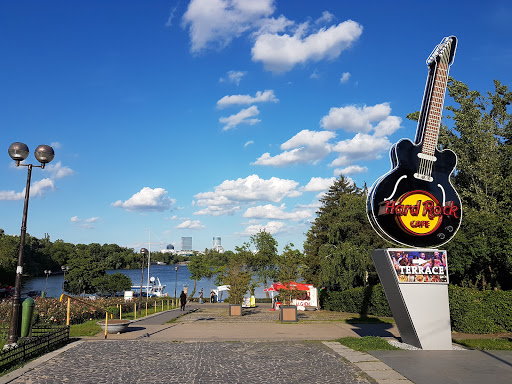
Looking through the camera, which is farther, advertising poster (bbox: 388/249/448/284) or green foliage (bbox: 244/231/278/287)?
green foliage (bbox: 244/231/278/287)

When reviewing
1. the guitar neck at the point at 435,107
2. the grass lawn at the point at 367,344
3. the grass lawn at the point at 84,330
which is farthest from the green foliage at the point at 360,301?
the grass lawn at the point at 84,330

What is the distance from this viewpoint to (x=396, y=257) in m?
14.0

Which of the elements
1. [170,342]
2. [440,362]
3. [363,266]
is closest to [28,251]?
[363,266]

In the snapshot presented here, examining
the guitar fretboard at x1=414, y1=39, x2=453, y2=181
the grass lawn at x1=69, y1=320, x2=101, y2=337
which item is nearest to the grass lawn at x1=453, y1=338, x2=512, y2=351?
the guitar fretboard at x1=414, y1=39, x2=453, y2=181

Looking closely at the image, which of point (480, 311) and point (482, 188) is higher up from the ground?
point (482, 188)

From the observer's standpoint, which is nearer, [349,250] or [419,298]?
[419,298]

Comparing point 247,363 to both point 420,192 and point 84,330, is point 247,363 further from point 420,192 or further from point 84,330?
point 84,330

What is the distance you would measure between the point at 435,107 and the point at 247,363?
423 inches

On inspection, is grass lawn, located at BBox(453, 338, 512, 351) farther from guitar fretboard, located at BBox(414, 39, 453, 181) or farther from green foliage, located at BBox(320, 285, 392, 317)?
green foliage, located at BBox(320, 285, 392, 317)

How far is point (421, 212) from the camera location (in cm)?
1438

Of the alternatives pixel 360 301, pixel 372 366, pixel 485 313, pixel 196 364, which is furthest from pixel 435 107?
pixel 360 301

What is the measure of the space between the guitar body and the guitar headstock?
3357 mm

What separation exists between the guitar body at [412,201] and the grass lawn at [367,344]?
346cm

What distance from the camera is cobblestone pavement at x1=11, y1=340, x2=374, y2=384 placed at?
958cm
